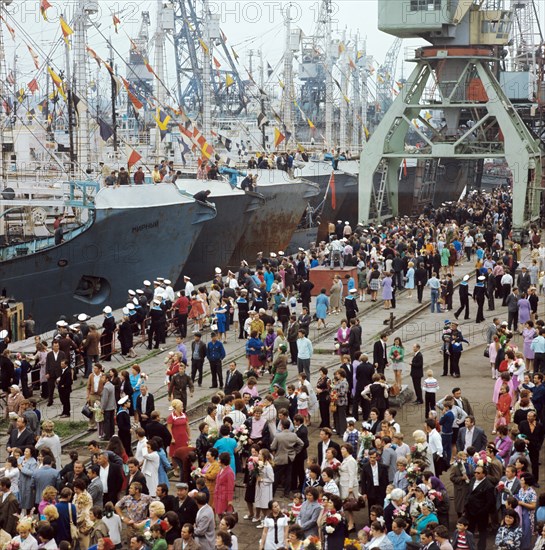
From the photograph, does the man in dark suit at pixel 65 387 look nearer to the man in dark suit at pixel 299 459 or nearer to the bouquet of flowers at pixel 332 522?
the man in dark suit at pixel 299 459

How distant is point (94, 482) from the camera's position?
1327 centimetres

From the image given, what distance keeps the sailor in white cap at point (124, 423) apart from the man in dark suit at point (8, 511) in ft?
12.3

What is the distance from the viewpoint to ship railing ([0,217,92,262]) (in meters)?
30.8

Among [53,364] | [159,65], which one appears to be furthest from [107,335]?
[159,65]

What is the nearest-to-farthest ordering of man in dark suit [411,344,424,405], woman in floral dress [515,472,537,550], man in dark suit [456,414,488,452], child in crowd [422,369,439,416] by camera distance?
woman in floral dress [515,472,537,550] → man in dark suit [456,414,488,452] → child in crowd [422,369,439,416] → man in dark suit [411,344,424,405]

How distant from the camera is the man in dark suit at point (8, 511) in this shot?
1273 cm

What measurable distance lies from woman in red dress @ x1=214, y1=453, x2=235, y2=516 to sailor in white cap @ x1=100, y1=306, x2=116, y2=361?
10430 mm

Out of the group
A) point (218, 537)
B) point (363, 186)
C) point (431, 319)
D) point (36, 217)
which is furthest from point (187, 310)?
point (363, 186)

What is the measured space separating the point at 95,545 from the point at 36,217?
75.4ft

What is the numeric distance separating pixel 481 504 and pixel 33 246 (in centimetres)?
2065

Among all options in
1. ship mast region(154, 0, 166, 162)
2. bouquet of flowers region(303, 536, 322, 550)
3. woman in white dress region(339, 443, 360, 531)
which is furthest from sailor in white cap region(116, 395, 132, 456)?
ship mast region(154, 0, 166, 162)

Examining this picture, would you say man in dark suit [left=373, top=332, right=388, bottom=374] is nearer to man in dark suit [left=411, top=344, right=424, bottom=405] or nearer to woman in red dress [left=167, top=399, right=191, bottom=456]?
man in dark suit [left=411, top=344, right=424, bottom=405]

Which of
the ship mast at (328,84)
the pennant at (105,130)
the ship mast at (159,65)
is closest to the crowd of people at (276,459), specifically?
the pennant at (105,130)

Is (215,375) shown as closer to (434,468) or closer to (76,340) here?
(76,340)
